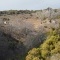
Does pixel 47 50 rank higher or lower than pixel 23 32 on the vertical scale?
lower

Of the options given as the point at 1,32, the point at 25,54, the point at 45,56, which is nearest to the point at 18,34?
the point at 1,32

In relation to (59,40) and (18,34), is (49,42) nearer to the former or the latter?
(59,40)

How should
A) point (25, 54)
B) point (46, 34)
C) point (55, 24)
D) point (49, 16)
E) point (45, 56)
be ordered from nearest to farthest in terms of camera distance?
1. point (45, 56)
2. point (25, 54)
3. point (46, 34)
4. point (55, 24)
5. point (49, 16)

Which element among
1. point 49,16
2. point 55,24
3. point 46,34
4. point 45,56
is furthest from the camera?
point 49,16

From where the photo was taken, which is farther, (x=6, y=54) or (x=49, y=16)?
(x=49, y=16)

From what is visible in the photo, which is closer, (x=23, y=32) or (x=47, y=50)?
(x=47, y=50)

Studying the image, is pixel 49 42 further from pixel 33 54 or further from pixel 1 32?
pixel 1 32

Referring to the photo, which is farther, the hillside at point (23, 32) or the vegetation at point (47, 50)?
the hillside at point (23, 32)

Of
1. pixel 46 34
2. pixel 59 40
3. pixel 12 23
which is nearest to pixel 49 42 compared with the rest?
pixel 59 40

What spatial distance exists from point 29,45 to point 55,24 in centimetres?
440

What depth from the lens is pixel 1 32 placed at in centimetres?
2808

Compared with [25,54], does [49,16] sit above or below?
above

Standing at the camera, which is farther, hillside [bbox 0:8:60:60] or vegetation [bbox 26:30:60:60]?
hillside [bbox 0:8:60:60]

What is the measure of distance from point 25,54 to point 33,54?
6.24 feet
